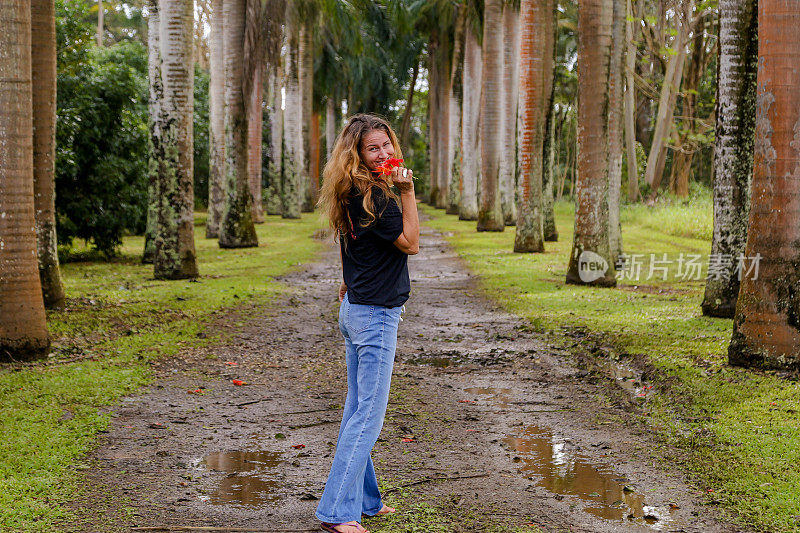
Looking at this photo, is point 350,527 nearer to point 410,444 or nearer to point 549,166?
point 410,444

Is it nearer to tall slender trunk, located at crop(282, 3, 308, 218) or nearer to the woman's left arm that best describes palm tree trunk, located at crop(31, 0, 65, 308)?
the woman's left arm

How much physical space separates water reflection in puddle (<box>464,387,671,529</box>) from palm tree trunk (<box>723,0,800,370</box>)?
2553 millimetres

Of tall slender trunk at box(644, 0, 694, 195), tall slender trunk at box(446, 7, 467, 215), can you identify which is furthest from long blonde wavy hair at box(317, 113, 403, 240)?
tall slender trunk at box(446, 7, 467, 215)

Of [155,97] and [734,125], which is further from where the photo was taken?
[155,97]

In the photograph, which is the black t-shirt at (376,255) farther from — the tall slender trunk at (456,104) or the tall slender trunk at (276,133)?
the tall slender trunk at (456,104)

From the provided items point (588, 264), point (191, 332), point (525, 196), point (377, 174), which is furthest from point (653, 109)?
point (377, 174)

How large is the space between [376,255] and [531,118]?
14.3 metres

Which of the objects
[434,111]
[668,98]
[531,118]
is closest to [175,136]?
[531,118]

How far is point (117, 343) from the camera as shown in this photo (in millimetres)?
9203

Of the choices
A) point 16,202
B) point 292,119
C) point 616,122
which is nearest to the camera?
point 16,202

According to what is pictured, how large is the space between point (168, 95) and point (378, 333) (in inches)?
425

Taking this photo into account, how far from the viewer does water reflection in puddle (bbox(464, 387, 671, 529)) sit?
4707 mm

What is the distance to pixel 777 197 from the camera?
745cm

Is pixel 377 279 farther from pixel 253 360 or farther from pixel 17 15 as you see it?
pixel 17 15
